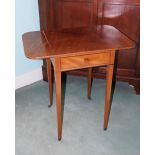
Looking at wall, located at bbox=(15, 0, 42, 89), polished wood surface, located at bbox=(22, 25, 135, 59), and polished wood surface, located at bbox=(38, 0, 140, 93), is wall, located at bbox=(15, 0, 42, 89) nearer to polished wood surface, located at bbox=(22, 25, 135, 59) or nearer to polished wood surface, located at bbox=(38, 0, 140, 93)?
polished wood surface, located at bbox=(38, 0, 140, 93)

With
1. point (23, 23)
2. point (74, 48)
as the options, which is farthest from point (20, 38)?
point (74, 48)

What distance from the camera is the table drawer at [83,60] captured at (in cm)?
127

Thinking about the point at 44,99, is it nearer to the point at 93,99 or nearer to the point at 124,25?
the point at 93,99

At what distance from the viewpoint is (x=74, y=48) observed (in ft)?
4.12

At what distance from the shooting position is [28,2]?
6.49 ft

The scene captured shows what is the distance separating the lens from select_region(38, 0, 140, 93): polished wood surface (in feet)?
6.05

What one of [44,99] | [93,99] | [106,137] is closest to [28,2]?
[44,99]

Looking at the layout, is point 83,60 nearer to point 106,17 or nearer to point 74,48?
point 74,48

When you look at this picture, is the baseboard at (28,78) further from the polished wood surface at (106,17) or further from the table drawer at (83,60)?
the table drawer at (83,60)

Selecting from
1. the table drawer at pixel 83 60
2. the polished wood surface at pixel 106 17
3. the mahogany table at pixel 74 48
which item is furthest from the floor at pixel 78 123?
the table drawer at pixel 83 60

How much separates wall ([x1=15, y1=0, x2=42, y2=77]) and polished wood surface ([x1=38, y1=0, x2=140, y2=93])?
0.08 metres

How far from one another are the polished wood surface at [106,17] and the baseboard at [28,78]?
505mm

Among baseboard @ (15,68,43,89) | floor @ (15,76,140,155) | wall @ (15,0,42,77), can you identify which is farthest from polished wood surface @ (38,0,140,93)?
baseboard @ (15,68,43,89)
